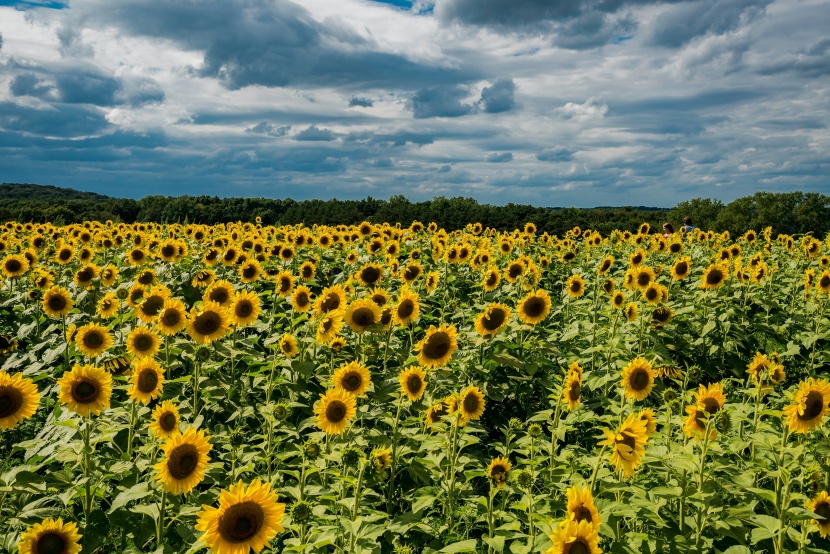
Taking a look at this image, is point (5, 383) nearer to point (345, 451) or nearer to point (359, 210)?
point (345, 451)

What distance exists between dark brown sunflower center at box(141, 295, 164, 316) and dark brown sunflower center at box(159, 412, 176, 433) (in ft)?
9.53

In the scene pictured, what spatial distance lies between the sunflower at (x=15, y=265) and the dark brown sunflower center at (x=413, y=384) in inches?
330

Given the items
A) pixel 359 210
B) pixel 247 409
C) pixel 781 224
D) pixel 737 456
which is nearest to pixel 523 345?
pixel 737 456

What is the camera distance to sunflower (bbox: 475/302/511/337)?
6.59 meters

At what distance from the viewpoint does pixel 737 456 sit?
193 inches

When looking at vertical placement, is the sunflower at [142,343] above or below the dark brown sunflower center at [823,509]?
above

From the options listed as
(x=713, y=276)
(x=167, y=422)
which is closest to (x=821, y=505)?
(x=167, y=422)

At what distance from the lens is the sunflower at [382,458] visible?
4.36 metres

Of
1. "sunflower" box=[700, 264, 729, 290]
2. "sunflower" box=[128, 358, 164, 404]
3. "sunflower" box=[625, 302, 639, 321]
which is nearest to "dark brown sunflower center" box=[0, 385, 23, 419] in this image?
"sunflower" box=[128, 358, 164, 404]

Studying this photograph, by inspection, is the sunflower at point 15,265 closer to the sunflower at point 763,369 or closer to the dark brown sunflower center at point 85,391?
the dark brown sunflower center at point 85,391

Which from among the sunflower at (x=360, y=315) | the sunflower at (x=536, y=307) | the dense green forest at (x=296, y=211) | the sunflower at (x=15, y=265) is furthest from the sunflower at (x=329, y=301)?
the dense green forest at (x=296, y=211)

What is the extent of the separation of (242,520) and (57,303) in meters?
6.30

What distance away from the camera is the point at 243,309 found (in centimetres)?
677

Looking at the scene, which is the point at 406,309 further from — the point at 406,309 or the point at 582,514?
the point at 582,514
